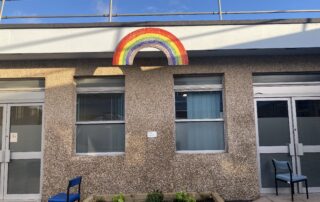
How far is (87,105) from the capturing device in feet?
26.0

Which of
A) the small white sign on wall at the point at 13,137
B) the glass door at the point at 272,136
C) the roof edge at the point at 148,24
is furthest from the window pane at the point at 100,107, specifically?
the glass door at the point at 272,136

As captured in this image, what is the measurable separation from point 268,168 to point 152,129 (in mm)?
3015

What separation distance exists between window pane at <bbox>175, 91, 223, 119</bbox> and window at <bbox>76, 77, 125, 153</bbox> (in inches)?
58.1

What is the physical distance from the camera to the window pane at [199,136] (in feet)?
25.3

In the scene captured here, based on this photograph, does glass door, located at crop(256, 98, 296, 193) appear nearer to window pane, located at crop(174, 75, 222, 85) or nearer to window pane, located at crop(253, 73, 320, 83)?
window pane, located at crop(253, 73, 320, 83)

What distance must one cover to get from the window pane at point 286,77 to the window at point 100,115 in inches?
137

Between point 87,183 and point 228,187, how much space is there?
332 cm

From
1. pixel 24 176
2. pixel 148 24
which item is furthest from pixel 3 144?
pixel 148 24

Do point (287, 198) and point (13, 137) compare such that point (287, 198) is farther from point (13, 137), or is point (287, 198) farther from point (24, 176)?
point (13, 137)

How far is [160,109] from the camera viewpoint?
24.9ft

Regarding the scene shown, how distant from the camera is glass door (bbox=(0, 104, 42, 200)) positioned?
25.1 feet

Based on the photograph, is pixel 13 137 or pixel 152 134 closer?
pixel 152 134

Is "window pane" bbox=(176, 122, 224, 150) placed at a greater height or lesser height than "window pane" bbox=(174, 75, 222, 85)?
lesser

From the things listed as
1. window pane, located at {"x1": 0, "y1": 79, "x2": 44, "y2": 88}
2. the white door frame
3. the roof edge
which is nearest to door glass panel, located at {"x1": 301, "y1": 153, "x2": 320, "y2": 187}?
the roof edge
